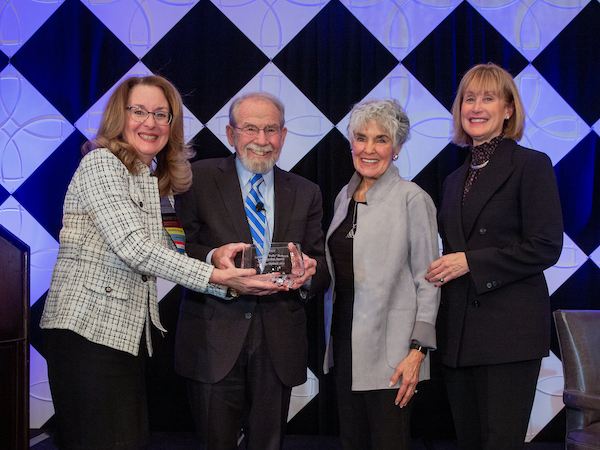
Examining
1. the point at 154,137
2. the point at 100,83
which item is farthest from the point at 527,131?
the point at 100,83

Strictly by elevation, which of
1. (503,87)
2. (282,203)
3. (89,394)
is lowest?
(89,394)

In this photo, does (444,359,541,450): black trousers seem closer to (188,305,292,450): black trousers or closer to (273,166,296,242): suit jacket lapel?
(188,305,292,450): black trousers

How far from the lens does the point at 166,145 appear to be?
1941 millimetres

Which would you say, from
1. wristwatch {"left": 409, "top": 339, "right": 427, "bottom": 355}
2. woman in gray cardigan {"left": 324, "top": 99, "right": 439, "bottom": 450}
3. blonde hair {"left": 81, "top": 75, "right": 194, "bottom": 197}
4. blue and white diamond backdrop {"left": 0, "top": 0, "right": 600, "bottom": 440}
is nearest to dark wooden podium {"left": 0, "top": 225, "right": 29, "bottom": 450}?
blonde hair {"left": 81, "top": 75, "right": 194, "bottom": 197}

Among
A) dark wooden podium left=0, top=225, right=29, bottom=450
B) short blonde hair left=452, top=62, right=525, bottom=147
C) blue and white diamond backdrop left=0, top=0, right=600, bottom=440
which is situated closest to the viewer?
dark wooden podium left=0, top=225, right=29, bottom=450

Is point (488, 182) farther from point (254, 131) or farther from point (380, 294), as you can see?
point (254, 131)

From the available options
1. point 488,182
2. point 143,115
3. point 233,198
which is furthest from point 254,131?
point 488,182

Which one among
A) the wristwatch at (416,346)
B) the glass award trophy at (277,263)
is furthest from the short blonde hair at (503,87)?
the glass award trophy at (277,263)

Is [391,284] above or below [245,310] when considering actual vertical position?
above

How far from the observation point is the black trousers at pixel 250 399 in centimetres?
180

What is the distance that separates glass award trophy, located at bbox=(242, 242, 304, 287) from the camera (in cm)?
156

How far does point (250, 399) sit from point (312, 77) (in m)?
1.81

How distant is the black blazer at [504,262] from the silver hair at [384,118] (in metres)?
0.33

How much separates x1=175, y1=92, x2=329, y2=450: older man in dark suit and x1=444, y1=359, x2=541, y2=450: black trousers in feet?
1.95
